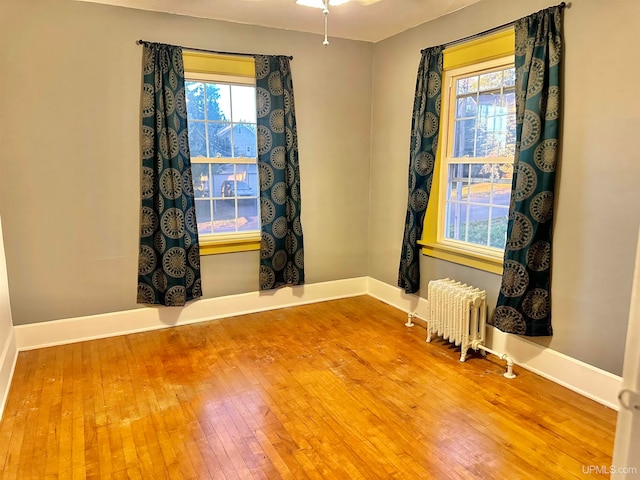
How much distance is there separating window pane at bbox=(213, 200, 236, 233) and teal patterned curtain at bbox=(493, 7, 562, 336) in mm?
2347

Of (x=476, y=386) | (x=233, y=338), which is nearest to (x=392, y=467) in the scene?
(x=476, y=386)

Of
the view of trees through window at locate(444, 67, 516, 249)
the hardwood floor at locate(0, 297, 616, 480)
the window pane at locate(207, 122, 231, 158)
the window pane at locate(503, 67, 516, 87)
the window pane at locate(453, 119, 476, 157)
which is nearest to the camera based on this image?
the hardwood floor at locate(0, 297, 616, 480)

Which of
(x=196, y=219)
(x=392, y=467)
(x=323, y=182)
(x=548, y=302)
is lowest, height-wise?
(x=392, y=467)

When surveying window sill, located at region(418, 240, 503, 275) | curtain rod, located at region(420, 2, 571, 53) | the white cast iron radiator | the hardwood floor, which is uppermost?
curtain rod, located at region(420, 2, 571, 53)

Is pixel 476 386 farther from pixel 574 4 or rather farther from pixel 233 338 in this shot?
pixel 574 4

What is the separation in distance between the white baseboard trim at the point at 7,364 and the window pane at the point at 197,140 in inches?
75.8

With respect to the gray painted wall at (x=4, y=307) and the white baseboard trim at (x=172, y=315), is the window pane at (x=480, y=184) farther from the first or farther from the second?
the gray painted wall at (x=4, y=307)

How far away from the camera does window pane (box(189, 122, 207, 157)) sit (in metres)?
3.88

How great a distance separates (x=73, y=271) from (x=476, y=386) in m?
3.09

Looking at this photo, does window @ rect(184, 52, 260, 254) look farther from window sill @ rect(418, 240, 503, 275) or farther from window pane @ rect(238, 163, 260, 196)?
window sill @ rect(418, 240, 503, 275)

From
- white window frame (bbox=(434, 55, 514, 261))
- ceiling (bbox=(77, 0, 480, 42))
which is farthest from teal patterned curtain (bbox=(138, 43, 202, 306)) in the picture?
white window frame (bbox=(434, 55, 514, 261))

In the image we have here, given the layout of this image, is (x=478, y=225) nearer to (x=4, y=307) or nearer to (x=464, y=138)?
(x=464, y=138)

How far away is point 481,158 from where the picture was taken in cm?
353

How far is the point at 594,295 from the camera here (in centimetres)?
276
